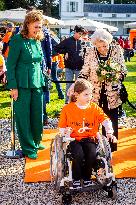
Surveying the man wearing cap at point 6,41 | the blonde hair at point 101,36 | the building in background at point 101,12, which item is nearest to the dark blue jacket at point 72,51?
the man wearing cap at point 6,41

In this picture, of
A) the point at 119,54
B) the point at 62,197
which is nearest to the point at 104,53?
the point at 119,54

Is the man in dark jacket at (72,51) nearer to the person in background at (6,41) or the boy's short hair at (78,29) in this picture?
the boy's short hair at (78,29)

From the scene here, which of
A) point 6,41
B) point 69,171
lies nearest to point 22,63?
point 69,171

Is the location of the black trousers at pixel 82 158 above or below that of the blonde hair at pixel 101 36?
below

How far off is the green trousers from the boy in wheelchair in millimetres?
1178

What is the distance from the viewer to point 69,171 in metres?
4.43

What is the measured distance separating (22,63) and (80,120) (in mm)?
1405

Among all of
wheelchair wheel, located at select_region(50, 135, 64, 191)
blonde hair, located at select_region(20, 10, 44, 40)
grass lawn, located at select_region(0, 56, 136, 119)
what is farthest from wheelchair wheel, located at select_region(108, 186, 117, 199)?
grass lawn, located at select_region(0, 56, 136, 119)

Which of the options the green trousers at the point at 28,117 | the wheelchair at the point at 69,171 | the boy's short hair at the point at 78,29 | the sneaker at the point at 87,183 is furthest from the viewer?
the boy's short hair at the point at 78,29

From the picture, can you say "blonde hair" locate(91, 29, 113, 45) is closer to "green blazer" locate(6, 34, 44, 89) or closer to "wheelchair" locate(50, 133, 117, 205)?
"green blazer" locate(6, 34, 44, 89)

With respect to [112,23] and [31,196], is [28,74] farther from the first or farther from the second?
[112,23]

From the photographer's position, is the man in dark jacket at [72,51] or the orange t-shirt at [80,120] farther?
the man in dark jacket at [72,51]

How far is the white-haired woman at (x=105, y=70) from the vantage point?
559 centimetres

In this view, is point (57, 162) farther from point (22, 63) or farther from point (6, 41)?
point (6, 41)
